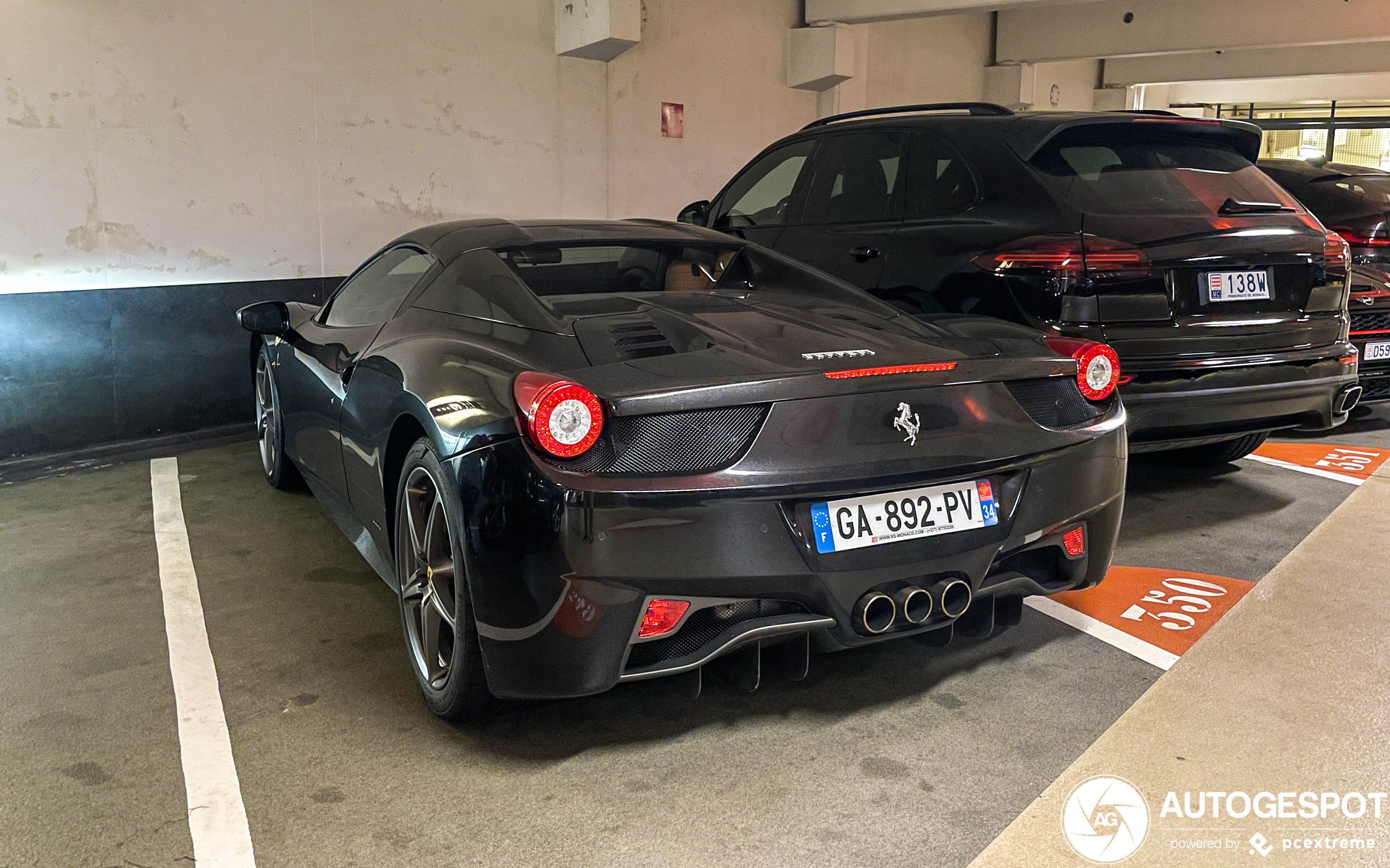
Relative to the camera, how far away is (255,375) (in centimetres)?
509

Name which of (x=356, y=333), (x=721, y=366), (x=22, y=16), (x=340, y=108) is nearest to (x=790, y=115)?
(x=340, y=108)

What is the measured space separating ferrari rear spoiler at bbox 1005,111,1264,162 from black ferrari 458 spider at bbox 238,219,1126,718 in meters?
1.43

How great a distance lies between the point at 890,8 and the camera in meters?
9.59

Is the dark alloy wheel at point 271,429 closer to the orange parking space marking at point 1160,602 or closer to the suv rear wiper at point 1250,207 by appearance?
the orange parking space marking at point 1160,602

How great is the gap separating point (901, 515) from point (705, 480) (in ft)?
1.54

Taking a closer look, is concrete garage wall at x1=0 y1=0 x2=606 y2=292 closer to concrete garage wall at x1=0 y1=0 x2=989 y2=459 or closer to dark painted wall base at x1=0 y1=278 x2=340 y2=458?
concrete garage wall at x1=0 y1=0 x2=989 y2=459

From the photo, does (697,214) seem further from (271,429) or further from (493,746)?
(493,746)

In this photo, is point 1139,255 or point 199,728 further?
point 1139,255

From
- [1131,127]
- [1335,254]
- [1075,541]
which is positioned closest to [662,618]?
[1075,541]

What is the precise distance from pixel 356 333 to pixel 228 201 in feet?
11.5

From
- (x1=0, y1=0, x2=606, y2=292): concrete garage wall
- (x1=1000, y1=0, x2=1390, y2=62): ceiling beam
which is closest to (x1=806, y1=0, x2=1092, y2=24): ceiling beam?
(x1=0, y1=0, x2=606, y2=292): concrete garage wall

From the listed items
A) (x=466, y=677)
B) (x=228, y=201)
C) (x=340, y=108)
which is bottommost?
(x=466, y=677)

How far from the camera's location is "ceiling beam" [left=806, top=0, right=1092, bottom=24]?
942 centimetres

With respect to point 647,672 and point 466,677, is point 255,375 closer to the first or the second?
point 466,677
